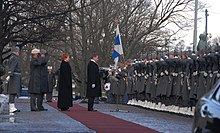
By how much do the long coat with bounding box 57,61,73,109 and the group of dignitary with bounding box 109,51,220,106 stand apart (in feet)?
9.57

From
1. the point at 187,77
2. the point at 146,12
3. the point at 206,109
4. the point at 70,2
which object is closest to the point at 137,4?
the point at 146,12

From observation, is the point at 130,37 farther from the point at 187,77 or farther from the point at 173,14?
the point at 187,77

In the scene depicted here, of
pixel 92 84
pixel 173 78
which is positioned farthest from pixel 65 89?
pixel 173 78

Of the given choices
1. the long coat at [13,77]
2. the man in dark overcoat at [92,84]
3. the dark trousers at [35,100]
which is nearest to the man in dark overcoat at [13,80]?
the long coat at [13,77]

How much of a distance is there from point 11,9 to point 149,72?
616 centimetres

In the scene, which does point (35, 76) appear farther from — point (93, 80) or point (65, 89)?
point (93, 80)

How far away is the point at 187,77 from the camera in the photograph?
1947 cm

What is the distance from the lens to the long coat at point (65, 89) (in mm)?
21312

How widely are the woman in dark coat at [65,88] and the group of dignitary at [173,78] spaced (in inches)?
115

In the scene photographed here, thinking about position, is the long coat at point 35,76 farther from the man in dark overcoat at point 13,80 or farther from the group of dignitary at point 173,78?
the group of dignitary at point 173,78

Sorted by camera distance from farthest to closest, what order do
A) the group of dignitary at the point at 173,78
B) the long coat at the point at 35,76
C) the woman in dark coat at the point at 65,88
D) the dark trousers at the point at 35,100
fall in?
the woman in dark coat at the point at 65,88
the dark trousers at the point at 35,100
the long coat at the point at 35,76
the group of dignitary at the point at 173,78

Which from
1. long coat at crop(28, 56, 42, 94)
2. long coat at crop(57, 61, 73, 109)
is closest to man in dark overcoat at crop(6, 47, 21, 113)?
long coat at crop(28, 56, 42, 94)

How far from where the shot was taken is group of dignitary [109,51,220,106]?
17.7m

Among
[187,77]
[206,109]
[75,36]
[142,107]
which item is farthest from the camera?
[75,36]
